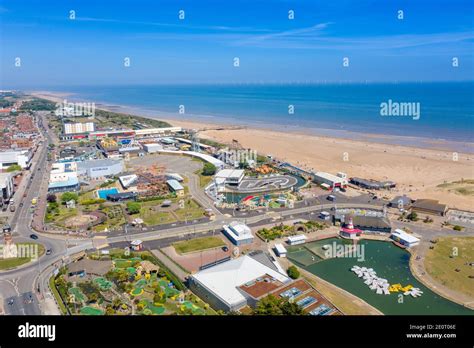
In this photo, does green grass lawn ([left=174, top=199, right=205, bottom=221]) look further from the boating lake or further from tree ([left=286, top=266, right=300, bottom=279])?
tree ([left=286, top=266, right=300, bottom=279])

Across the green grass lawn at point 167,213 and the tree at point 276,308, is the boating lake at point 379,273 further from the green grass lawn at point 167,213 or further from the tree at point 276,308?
the green grass lawn at point 167,213

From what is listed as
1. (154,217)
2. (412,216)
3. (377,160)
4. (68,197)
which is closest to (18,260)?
(154,217)

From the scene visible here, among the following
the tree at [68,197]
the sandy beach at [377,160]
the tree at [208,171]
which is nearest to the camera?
the tree at [68,197]

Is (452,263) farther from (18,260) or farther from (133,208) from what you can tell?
(18,260)

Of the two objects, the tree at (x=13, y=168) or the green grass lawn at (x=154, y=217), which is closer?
the green grass lawn at (x=154, y=217)

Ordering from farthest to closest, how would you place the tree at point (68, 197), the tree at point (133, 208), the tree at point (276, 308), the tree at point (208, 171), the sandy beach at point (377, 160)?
the tree at point (208, 171) < the sandy beach at point (377, 160) < the tree at point (68, 197) < the tree at point (133, 208) < the tree at point (276, 308)

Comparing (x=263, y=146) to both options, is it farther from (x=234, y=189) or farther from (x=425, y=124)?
(x=425, y=124)

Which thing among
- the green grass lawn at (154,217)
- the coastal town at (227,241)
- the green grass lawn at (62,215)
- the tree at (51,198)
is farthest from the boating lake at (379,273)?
the tree at (51,198)
